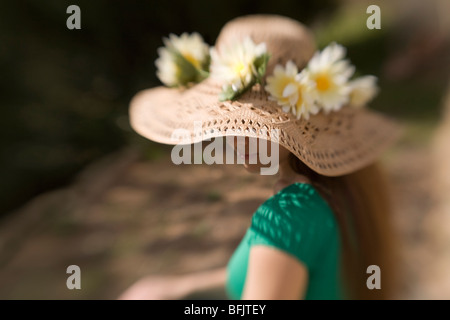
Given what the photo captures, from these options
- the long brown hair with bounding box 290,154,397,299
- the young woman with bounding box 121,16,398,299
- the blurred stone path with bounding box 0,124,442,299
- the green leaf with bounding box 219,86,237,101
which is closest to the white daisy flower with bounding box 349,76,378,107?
the young woman with bounding box 121,16,398,299

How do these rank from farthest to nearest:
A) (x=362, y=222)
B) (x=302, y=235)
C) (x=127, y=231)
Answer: (x=127, y=231), (x=362, y=222), (x=302, y=235)

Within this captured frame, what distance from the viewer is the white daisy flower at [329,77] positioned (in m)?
0.48

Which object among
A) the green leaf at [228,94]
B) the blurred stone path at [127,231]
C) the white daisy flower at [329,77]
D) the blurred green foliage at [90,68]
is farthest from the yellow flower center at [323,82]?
the blurred green foliage at [90,68]

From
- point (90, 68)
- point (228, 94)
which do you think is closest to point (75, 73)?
point (90, 68)

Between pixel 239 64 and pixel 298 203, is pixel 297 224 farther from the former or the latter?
pixel 239 64

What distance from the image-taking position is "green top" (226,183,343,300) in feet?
1.40

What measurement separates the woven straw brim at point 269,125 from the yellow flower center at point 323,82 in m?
0.04

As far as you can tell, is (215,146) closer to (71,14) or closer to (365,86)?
(365,86)

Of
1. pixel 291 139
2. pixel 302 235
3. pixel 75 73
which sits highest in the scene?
pixel 75 73

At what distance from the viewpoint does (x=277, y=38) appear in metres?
0.47

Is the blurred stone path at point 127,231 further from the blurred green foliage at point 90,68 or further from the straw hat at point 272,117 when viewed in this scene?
the straw hat at point 272,117

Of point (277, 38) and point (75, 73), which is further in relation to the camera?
point (75, 73)

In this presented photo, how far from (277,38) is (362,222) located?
288mm

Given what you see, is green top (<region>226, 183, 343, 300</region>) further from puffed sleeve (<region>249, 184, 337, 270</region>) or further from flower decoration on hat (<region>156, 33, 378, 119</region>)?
flower decoration on hat (<region>156, 33, 378, 119</region>)
